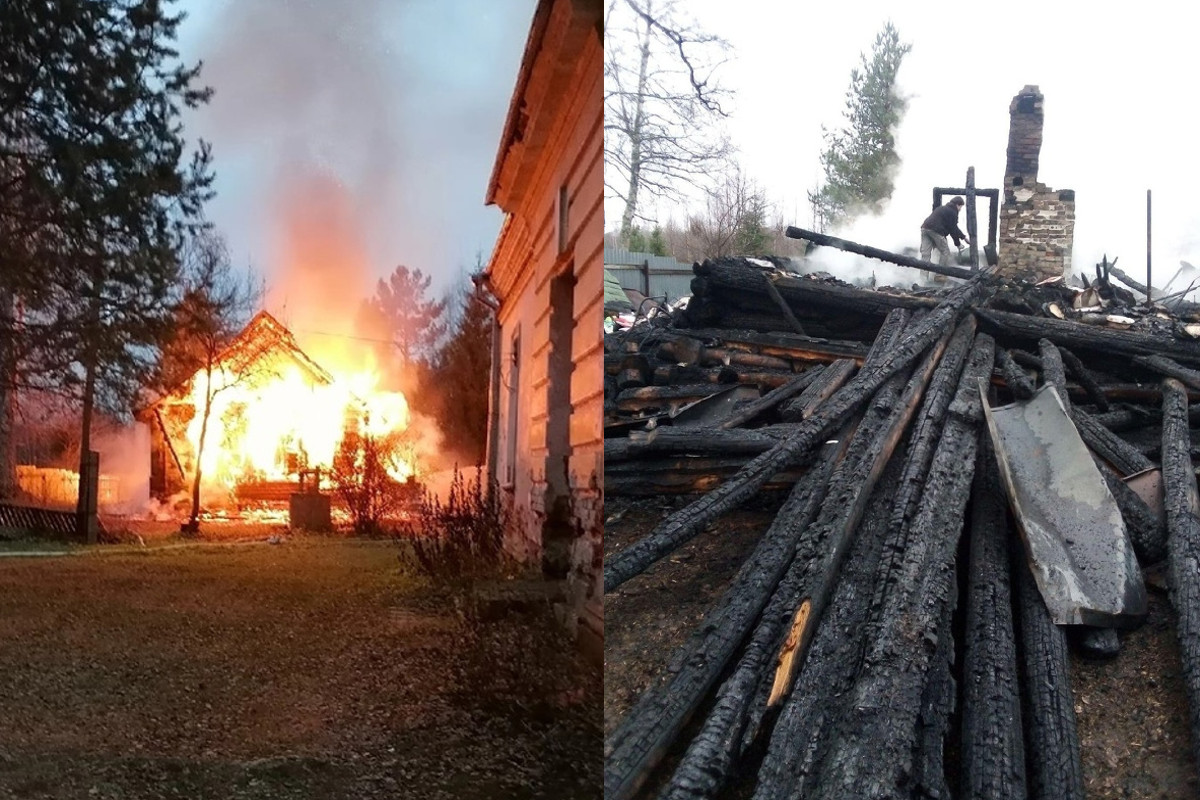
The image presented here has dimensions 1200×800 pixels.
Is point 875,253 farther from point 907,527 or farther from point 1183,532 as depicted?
point 1183,532

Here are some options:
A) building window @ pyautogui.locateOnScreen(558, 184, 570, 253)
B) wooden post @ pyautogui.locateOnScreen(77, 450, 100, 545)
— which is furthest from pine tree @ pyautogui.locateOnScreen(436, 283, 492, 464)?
wooden post @ pyautogui.locateOnScreen(77, 450, 100, 545)

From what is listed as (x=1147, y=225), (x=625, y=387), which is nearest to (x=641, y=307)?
(x=625, y=387)

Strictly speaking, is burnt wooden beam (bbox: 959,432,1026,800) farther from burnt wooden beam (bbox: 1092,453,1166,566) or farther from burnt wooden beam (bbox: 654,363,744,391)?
burnt wooden beam (bbox: 654,363,744,391)

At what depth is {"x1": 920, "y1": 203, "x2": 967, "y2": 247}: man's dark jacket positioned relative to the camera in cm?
120

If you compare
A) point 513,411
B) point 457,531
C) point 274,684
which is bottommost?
point 274,684

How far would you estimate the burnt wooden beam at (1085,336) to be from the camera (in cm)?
106

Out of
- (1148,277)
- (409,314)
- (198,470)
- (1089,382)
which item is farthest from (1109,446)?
(198,470)

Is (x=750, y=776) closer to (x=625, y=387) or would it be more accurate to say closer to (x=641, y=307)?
(x=625, y=387)

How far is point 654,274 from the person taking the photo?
148 centimetres

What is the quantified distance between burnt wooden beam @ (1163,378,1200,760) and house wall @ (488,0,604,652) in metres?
0.86

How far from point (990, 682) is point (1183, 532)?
283 millimetres

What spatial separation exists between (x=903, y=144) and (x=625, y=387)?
58 centimetres

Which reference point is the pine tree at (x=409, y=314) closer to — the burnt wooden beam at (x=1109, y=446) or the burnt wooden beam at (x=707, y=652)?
the burnt wooden beam at (x=707, y=652)

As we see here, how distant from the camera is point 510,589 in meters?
1.70
